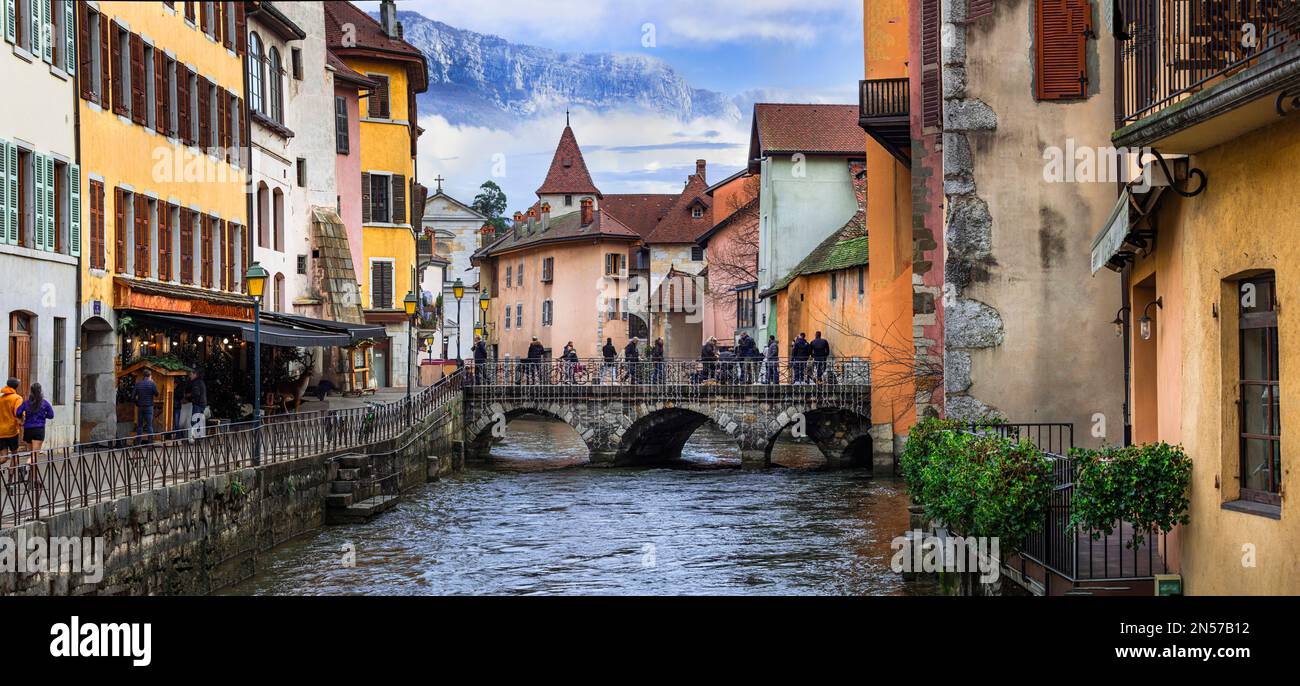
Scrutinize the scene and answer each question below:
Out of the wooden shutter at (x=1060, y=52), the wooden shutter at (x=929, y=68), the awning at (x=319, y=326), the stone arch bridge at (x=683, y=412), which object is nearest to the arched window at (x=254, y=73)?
the awning at (x=319, y=326)

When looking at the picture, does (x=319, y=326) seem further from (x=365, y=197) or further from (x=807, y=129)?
(x=807, y=129)

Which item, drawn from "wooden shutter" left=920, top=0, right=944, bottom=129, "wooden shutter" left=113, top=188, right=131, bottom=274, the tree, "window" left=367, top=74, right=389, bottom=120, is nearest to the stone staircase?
"wooden shutter" left=113, top=188, right=131, bottom=274

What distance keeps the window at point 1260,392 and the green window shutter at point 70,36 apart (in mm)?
18604

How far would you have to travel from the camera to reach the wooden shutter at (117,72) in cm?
2488

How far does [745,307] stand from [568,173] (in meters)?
31.7

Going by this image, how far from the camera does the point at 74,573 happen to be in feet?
47.8

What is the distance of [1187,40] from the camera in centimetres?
1152

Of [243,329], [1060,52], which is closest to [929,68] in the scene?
[1060,52]

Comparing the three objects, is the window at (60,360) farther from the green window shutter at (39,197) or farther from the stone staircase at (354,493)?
the stone staircase at (354,493)

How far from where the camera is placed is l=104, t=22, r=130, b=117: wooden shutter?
81.6 ft

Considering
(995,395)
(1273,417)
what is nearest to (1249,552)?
(1273,417)

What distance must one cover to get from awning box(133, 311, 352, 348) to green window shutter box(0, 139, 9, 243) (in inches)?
184
